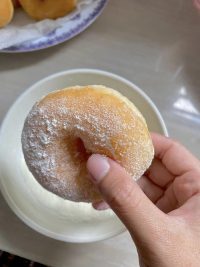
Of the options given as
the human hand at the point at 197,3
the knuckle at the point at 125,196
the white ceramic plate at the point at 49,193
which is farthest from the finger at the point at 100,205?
the human hand at the point at 197,3

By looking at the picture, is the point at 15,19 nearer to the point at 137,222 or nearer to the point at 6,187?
the point at 6,187

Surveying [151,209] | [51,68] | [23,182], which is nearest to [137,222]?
[151,209]

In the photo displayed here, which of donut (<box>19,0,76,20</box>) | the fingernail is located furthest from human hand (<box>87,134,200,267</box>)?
donut (<box>19,0,76,20</box>)

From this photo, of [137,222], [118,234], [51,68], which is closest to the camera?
[137,222]

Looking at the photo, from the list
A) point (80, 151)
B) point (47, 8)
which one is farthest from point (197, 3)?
point (80, 151)

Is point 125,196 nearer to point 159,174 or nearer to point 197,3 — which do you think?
point 159,174

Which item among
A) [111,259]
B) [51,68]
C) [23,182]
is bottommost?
[111,259]

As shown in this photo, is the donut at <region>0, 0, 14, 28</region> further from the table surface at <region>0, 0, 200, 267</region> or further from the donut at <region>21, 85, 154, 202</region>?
the donut at <region>21, 85, 154, 202</region>
